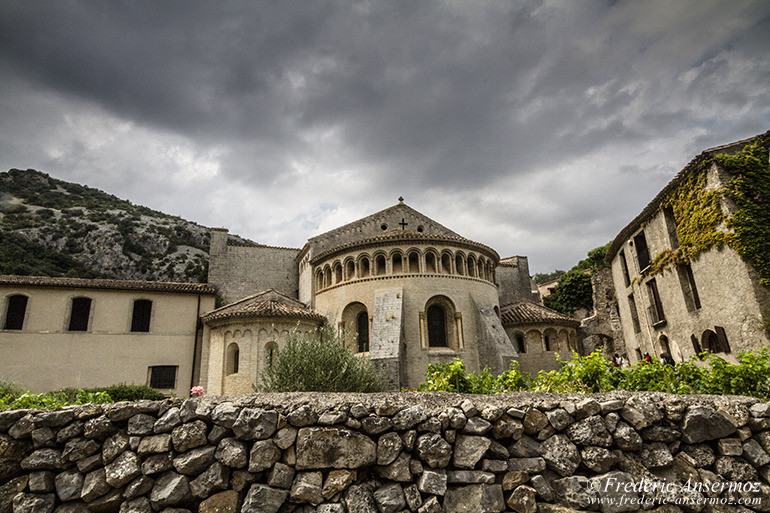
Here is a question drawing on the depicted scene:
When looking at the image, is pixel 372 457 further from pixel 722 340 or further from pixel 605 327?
pixel 605 327

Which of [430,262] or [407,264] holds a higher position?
[430,262]

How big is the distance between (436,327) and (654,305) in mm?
11795

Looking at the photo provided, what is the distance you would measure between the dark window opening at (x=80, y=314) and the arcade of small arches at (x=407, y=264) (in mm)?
14038

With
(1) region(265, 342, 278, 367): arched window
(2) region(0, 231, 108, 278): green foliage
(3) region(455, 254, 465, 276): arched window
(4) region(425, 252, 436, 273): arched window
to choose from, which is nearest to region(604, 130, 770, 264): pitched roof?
(3) region(455, 254, 465, 276): arched window

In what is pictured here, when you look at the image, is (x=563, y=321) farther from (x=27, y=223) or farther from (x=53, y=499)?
(x=27, y=223)

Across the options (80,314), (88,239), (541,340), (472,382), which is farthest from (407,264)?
(88,239)

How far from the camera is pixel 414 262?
22.1 m

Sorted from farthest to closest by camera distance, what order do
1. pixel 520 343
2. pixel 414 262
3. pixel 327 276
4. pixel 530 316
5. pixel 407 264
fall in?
pixel 530 316
pixel 520 343
pixel 327 276
pixel 414 262
pixel 407 264

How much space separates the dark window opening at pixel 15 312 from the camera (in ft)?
70.9

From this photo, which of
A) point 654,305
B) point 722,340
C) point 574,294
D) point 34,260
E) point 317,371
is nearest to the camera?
point 317,371

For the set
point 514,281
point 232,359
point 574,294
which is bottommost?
point 232,359

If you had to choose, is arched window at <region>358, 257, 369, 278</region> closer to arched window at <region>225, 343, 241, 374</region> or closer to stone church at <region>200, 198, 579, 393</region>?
stone church at <region>200, 198, 579, 393</region>

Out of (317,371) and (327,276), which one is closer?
(317,371)

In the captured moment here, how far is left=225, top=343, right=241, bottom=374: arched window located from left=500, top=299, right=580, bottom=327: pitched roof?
15.7m
